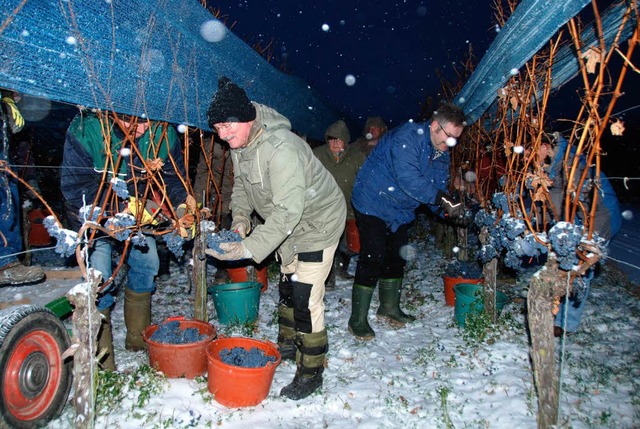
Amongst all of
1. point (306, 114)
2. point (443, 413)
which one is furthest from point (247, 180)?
point (306, 114)

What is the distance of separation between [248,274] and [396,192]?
216 cm

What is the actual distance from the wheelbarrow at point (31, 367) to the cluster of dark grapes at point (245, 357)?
0.90m

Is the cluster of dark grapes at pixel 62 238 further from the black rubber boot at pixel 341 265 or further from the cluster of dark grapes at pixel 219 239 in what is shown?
the black rubber boot at pixel 341 265

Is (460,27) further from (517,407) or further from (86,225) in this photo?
(86,225)

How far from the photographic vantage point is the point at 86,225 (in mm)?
2039

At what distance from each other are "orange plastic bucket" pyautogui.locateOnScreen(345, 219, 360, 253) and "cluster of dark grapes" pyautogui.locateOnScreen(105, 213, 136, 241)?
154 inches

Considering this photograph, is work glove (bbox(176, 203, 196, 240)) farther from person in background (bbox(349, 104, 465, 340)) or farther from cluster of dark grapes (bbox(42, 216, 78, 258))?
person in background (bbox(349, 104, 465, 340))

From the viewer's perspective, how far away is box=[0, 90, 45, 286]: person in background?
2.15 meters

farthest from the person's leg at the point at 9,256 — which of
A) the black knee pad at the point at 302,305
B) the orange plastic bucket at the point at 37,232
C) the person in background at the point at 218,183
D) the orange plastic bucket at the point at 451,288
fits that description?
the orange plastic bucket at the point at 37,232

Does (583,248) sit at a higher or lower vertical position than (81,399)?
higher

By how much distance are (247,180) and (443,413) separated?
196 centimetres

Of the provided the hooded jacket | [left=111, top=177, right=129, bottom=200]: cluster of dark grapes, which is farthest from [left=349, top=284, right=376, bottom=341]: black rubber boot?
[left=111, top=177, right=129, bottom=200]: cluster of dark grapes

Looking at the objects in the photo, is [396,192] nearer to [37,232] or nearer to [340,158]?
[340,158]

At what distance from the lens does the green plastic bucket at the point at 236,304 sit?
3951 millimetres
